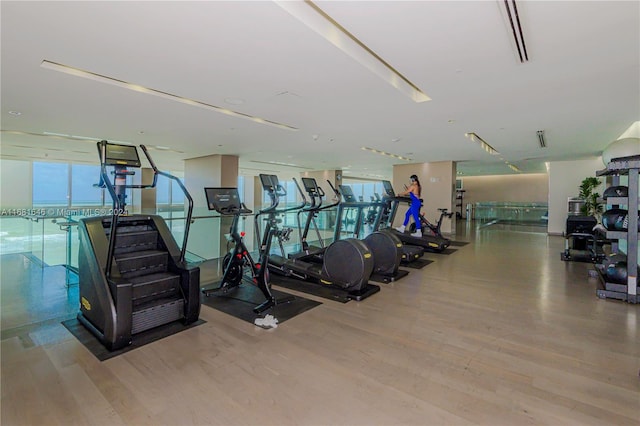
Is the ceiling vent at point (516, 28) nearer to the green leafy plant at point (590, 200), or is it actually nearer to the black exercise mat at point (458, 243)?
the black exercise mat at point (458, 243)

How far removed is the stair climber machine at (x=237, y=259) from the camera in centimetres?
363

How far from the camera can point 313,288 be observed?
4.39m

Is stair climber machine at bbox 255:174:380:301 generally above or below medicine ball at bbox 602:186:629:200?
below

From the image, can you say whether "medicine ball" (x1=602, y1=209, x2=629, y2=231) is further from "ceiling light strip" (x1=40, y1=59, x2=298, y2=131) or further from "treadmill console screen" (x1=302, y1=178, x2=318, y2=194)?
"ceiling light strip" (x1=40, y1=59, x2=298, y2=131)

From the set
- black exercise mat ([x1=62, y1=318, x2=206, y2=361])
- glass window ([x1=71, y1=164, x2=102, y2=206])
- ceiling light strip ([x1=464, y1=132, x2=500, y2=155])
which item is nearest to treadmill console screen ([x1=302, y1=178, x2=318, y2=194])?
black exercise mat ([x1=62, y1=318, x2=206, y2=361])

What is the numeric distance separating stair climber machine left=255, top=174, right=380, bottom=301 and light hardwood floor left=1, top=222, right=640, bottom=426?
0.45m

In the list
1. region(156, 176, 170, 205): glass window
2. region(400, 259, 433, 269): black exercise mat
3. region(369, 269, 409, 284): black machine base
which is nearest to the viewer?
region(369, 269, 409, 284): black machine base

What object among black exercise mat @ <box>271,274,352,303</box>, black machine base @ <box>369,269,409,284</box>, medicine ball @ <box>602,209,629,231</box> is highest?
medicine ball @ <box>602,209,629,231</box>

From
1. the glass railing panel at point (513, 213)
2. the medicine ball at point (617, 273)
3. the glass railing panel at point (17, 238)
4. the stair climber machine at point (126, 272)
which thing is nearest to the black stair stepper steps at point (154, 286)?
the stair climber machine at point (126, 272)

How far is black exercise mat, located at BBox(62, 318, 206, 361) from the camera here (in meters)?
2.57

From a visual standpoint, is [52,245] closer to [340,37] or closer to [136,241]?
[136,241]

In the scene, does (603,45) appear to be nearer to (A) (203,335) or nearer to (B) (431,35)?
(B) (431,35)

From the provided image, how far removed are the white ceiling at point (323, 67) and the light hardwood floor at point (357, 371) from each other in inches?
108

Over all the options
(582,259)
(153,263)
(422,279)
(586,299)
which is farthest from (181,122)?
(582,259)
